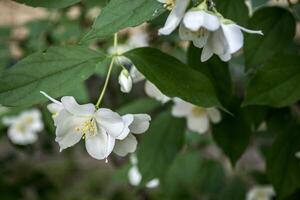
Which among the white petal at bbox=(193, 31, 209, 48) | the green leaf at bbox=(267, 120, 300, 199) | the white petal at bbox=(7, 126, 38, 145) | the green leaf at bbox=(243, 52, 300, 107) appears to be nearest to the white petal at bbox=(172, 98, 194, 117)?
the green leaf at bbox=(267, 120, 300, 199)

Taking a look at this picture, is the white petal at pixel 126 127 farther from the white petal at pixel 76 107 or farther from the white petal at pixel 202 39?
the white petal at pixel 202 39

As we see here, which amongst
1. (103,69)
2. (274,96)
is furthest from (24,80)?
(103,69)

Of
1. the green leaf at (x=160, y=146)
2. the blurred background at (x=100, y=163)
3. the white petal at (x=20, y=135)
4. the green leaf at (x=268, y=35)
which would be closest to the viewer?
the green leaf at (x=268, y=35)

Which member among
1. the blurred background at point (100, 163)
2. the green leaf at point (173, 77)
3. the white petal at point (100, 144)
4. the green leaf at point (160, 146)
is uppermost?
the green leaf at point (173, 77)

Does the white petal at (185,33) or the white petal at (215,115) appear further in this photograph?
the white petal at (215,115)

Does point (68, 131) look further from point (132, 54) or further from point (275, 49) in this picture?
point (275, 49)

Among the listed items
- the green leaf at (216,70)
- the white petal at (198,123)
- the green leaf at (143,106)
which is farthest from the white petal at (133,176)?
the green leaf at (216,70)

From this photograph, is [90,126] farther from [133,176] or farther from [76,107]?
[133,176]
